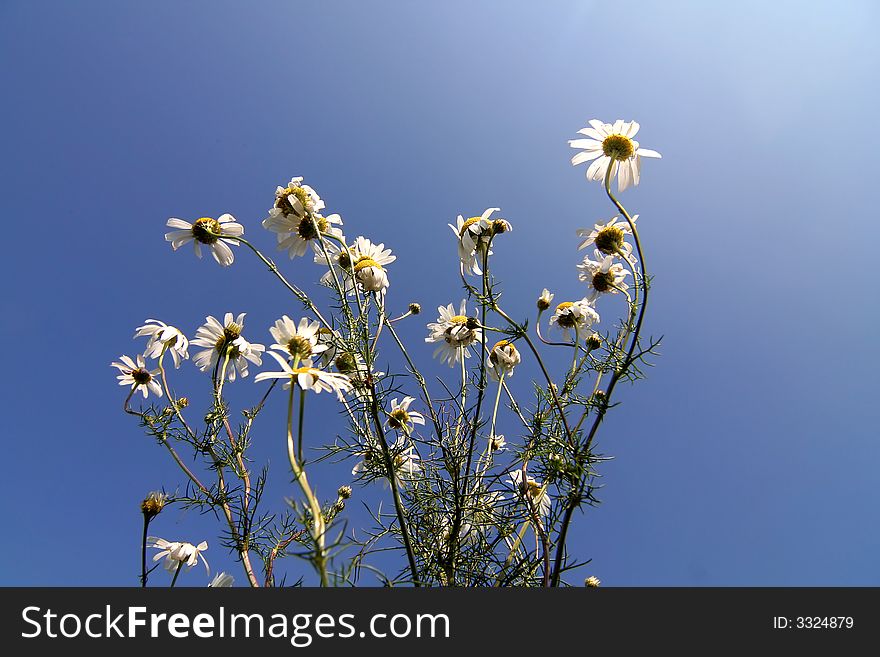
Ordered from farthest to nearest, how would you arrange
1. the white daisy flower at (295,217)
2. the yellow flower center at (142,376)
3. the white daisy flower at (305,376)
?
the yellow flower center at (142,376), the white daisy flower at (295,217), the white daisy flower at (305,376)

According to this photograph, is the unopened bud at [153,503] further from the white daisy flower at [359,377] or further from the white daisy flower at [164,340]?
the white daisy flower at [359,377]

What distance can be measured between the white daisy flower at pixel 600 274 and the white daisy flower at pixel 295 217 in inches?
33.5

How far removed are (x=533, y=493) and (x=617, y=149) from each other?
3.63ft

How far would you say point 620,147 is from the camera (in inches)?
56.3

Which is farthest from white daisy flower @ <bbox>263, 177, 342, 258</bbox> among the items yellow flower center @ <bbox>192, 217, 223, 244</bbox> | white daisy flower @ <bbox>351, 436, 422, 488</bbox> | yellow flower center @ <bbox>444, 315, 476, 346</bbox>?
white daisy flower @ <bbox>351, 436, 422, 488</bbox>

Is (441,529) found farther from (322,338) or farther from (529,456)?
(322,338)

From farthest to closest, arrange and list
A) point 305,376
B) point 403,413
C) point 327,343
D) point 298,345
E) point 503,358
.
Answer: point 403,413
point 503,358
point 327,343
point 298,345
point 305,376

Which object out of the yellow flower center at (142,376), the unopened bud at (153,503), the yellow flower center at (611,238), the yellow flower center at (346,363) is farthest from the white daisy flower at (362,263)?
the yellow flower center at (142,376)

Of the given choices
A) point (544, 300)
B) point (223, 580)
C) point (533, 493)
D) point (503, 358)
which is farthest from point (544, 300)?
point (223, 580)

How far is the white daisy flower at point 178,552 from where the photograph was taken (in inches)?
61.5

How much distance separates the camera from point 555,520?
3.95 ft

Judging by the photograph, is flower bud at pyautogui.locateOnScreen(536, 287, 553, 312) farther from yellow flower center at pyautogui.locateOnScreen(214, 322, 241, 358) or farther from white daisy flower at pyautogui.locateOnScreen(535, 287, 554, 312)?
yellow flower center at pyautogui.locateOnScreen(214, 322, 241, 358)

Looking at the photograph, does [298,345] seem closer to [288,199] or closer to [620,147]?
[288,199]
